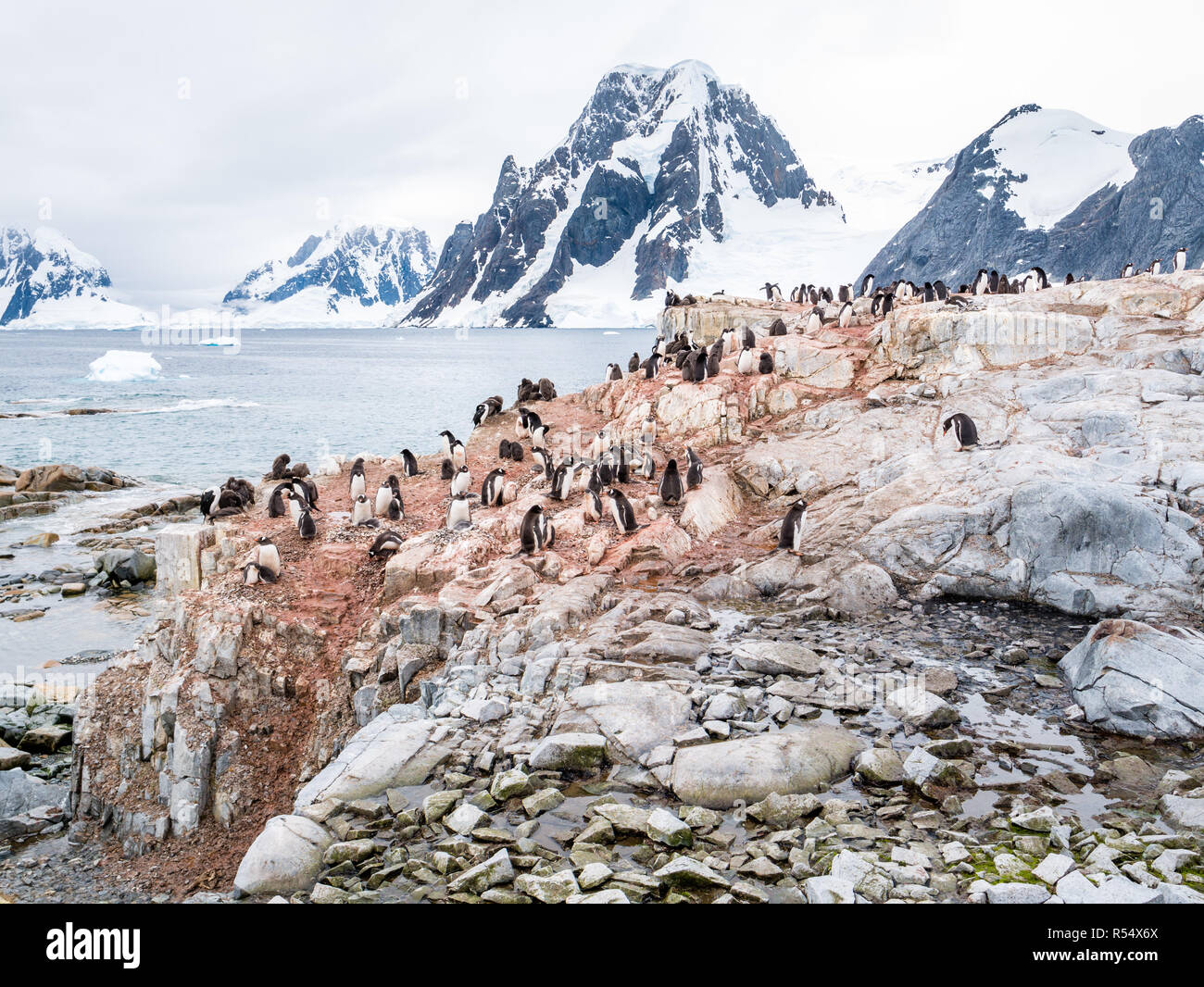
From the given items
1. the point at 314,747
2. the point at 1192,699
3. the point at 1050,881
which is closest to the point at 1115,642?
the point at 1192,699

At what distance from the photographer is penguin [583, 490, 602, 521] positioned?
13.4 meters

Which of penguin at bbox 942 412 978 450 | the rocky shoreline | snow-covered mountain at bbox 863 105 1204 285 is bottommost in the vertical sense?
the rocky shoreline

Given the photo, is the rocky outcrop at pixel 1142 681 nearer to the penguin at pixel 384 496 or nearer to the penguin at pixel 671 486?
the penguin at pixel 671 486

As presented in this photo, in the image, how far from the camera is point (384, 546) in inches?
520

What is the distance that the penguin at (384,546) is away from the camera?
13213 mm

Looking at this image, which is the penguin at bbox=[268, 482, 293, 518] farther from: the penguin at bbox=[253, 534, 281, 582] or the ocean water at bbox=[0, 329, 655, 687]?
the ocean water at bbox=[0, 329, 655, 687]

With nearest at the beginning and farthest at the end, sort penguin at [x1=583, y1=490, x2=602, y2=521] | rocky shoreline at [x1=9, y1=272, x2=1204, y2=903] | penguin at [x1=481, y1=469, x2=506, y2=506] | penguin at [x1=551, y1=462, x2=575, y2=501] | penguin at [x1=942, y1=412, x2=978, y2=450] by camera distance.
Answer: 1. rocky shoreline at [x1=9, y1=272, x2=1204, y2=903]
2. penguin at [x1=583, y1=490, x2=602, y2=521]
3. penguin at [x1=942, y1=412, x2=978, y2=450]
4. penguin at [x1=551, y1=462, x2=575, y2=501]
5. penguin at [x1=481, y1=469, x2=506, y2=506]

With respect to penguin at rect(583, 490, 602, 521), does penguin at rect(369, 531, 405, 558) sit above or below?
below

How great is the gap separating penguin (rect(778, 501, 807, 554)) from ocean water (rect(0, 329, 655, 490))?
28.2 meters

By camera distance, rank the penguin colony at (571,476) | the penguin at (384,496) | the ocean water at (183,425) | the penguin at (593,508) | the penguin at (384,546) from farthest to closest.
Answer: the ocean water at (183,425)
the penguin at (384,496)
the penguin at (593,508)
the penguin at (384,546)
the penguin colony at (571,476)

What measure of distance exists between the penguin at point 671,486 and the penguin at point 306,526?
660 centimetres

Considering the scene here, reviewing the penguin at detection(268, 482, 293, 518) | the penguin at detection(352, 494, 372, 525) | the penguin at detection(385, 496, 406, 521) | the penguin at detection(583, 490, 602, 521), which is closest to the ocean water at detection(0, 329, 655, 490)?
the penguin at detection(268, 482, 293, 518)

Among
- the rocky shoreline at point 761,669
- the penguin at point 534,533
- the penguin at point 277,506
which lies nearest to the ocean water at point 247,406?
the penguin at point 277,506
